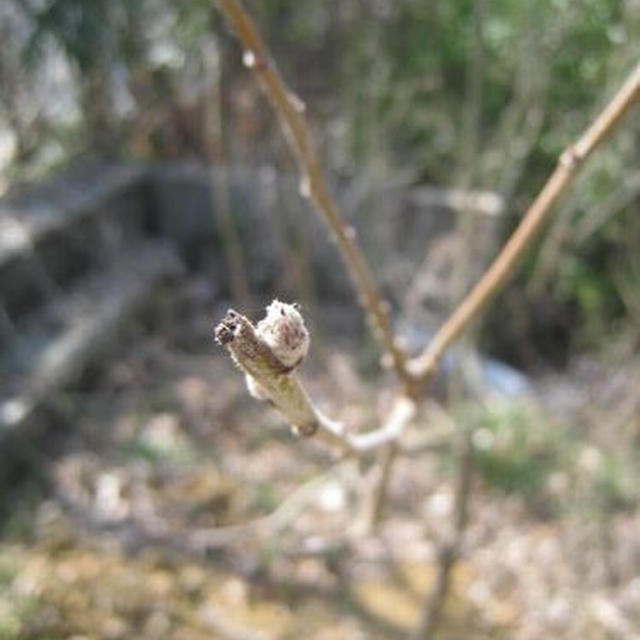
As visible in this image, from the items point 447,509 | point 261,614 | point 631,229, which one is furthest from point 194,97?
point 261,614

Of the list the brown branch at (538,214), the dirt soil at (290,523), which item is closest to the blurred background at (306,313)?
the dirt soil at (290,523)

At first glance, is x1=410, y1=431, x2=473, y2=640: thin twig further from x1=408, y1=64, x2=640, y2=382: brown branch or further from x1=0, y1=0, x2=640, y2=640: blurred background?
x1=408, y1=64, x2=640, y2=382: brown branch

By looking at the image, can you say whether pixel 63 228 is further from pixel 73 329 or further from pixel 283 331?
pixel 283 331

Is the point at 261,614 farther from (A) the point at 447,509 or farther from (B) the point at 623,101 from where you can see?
(B) the point at 623,101

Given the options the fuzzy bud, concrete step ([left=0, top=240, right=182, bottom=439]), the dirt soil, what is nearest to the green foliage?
the dirt soil

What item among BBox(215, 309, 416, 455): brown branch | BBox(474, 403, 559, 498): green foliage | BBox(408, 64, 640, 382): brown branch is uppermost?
BBox(215, 309, 416, 455): brown branch

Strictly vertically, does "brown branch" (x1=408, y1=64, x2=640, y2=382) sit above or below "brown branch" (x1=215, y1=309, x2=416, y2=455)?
below

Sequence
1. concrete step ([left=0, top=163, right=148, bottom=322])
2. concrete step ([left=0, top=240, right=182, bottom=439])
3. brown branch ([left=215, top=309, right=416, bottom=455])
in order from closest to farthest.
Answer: brown branch ([left=215, top=309, right=416, bottom=455]) < concrete step ([left=0, top=240, right=182, bottom=439]) < concrete step ([left=0, top=163, right=148, bottom=322])

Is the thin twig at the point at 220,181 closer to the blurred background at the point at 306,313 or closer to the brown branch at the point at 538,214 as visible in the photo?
the blurred background at the point at 306,313
